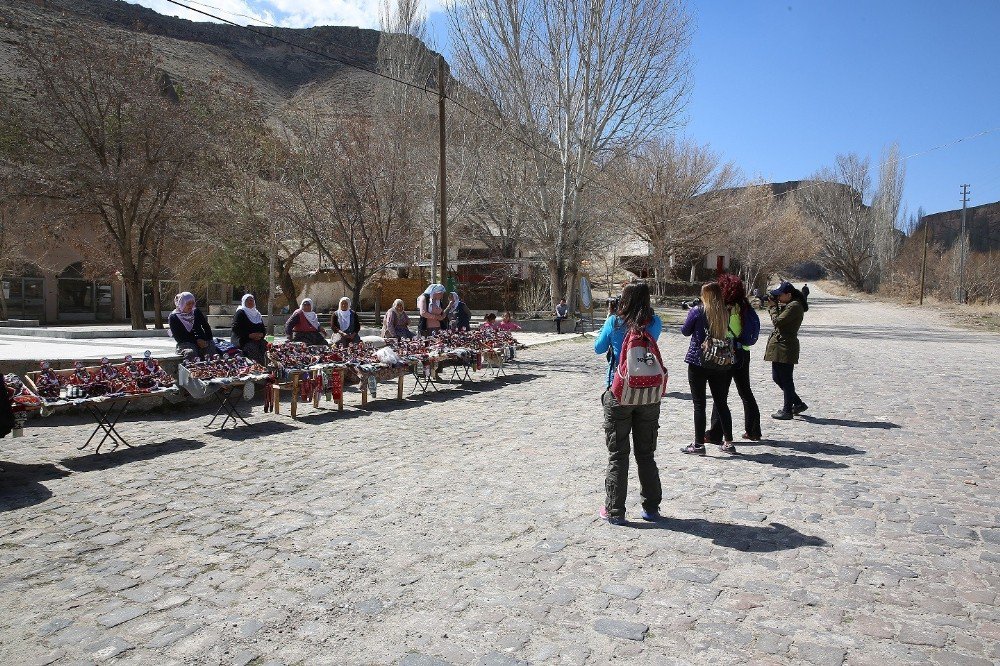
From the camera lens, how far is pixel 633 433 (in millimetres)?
4969

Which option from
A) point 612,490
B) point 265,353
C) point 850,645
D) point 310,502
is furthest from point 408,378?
point 850,645

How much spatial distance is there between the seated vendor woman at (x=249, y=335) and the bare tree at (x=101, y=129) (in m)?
11.7

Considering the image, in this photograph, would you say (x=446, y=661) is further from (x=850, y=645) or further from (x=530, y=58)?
(x=530, y=58)

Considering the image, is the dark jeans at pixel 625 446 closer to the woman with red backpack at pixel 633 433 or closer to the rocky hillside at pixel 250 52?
the woman with red backpack at pixel 633 433

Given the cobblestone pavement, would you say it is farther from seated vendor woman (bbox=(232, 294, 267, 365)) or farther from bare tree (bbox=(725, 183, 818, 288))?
bare tree (bbox=(725, 183, 818, 288))

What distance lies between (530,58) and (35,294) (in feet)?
78.7

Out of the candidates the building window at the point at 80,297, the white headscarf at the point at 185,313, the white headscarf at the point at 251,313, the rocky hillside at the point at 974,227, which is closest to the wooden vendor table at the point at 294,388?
the white headscarf at the point at 251,313

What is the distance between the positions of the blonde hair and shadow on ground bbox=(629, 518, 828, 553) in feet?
7.12

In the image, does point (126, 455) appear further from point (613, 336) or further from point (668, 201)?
point (668, 201)

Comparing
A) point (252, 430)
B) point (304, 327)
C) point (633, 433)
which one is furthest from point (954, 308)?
point (633, 433)

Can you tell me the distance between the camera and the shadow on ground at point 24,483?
5703 millimetres

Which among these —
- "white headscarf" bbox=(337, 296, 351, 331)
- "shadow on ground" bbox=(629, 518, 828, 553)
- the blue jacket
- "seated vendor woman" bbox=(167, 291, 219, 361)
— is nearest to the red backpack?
the blue jacket

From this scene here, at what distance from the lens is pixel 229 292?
1513 inches

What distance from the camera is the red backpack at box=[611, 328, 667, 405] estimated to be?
489 cm
